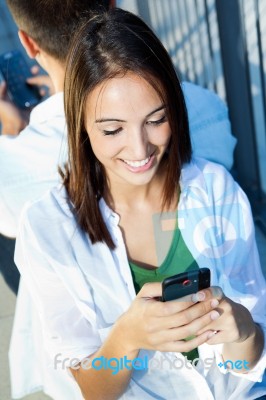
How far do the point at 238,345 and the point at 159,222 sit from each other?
0.39 metres

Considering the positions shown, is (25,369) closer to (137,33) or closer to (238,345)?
(238,345)

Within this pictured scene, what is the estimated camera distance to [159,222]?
1486 mm

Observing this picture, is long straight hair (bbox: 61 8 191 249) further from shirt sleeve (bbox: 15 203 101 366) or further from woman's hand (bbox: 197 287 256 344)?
woman's hand (bbox: 197 287 256 344)

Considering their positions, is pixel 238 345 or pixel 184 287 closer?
pixel 184 287

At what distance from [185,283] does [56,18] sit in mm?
961

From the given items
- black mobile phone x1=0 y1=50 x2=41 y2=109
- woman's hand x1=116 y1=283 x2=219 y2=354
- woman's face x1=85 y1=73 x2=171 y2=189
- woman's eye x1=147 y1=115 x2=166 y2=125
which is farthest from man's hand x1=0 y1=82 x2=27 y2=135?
woman's hand x1=116 y1=283 x2=219 y2=354

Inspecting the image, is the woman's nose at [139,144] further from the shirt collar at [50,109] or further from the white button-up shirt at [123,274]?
the shirt collar at [50,109]

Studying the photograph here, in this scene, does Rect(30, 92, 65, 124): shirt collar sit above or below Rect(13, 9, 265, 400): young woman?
above

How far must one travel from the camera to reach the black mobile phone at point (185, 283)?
100 cm

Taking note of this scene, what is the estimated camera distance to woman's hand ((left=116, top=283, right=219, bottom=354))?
1.06 metres

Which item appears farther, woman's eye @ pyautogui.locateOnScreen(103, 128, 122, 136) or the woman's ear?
the woman's ear

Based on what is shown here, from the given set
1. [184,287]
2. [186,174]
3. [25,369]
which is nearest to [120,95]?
[186,174]

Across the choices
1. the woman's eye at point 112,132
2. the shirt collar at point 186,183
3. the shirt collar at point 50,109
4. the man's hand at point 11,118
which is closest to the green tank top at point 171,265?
the shirt collar at point 186,183

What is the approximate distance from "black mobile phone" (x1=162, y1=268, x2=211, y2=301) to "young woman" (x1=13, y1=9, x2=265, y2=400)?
7cm
